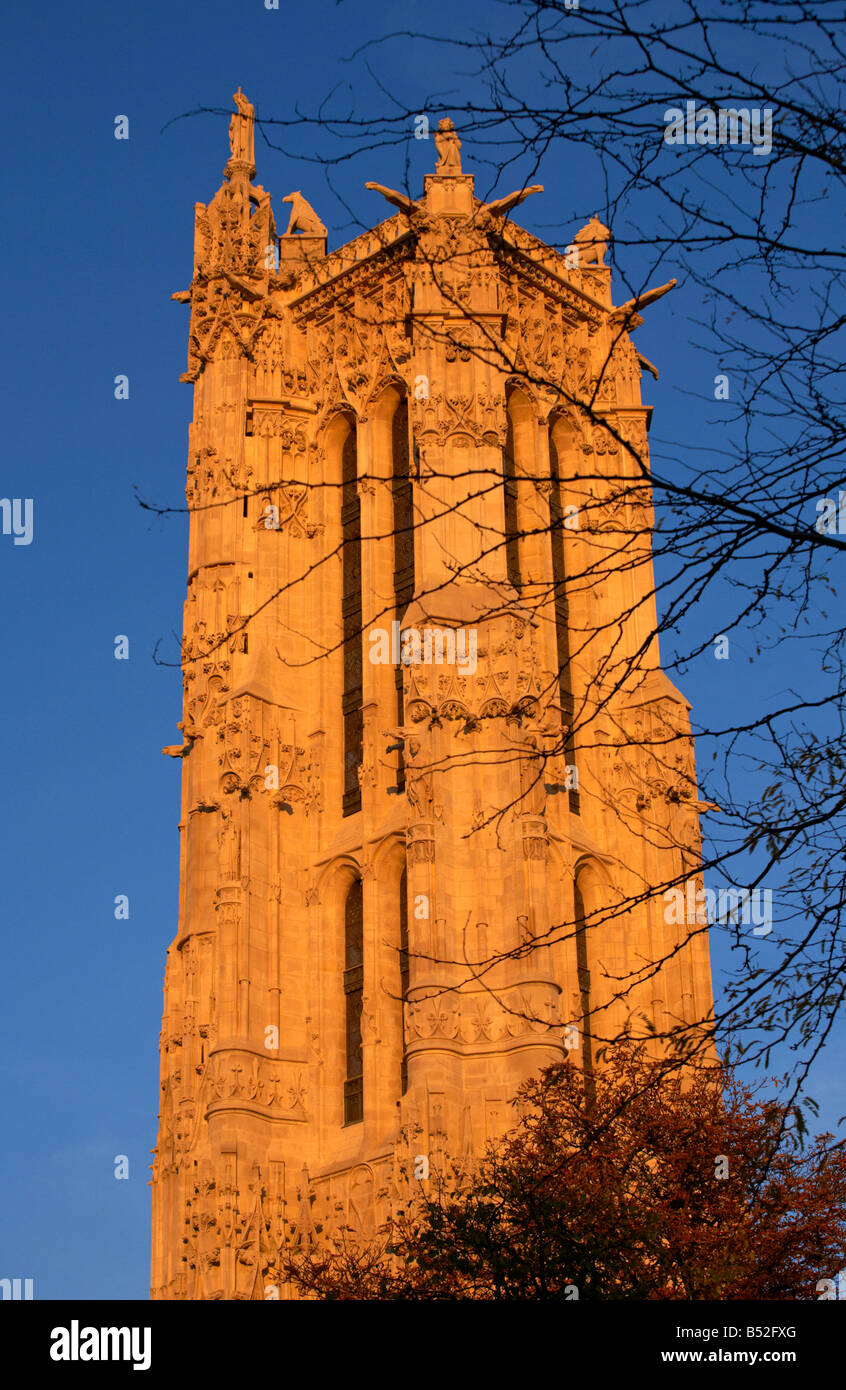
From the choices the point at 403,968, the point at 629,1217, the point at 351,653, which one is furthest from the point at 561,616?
the point at 629,1217

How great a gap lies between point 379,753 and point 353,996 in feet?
14.0

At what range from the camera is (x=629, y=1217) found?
20.8 m

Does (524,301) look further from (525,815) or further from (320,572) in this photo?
(525,815)

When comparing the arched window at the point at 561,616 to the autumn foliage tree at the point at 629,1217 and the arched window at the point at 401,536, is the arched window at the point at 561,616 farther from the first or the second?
the autumn foliage tree at the point at 629,1217

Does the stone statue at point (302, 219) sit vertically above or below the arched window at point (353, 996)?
above

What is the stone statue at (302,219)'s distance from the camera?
42438 millimetres

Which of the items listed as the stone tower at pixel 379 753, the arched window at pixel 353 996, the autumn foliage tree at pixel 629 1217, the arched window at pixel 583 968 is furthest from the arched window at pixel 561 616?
the autumn foliage tree at pixel 629 1217

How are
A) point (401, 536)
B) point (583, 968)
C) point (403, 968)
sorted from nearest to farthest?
point (403, 968) → point (583, 968) → point (401, 536)

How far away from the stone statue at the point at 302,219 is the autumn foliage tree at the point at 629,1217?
20.7 metres

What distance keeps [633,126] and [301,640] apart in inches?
1177

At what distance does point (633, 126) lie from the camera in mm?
9328

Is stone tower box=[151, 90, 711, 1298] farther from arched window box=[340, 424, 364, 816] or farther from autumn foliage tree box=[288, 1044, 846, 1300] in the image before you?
autumn foliage tree box=[288, 1044, 846, 1300]

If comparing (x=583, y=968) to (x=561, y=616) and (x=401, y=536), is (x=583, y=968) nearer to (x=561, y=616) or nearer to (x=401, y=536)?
(x=561, y=616)
